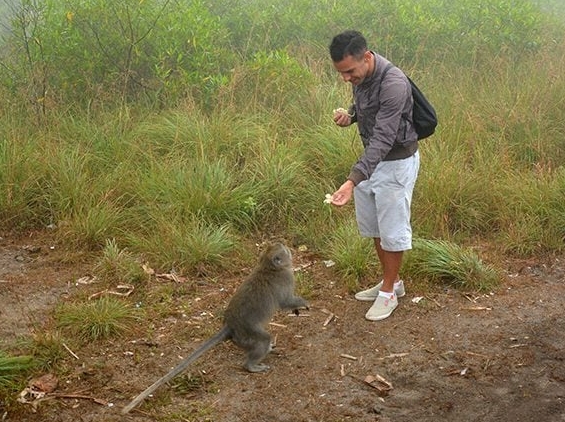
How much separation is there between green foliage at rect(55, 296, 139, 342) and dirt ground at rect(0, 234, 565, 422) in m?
0.11

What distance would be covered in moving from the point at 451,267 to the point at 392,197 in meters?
1.24

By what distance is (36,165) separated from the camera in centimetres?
730

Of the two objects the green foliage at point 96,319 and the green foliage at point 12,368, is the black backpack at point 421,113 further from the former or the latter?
the green foliage at point 12,368

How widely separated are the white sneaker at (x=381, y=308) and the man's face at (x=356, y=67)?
65.1 inches

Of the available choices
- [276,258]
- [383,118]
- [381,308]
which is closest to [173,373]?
[276,258]

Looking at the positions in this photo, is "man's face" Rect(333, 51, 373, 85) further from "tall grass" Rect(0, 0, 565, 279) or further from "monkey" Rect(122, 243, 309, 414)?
"tall grass" Rect(0, 0, 565, 279)

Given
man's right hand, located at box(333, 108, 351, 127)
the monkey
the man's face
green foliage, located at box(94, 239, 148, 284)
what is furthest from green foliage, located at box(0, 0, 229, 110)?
the monkey

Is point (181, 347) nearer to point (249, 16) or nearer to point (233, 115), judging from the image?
point (233, 115)

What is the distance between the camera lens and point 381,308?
18.6 ft

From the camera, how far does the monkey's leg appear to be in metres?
4.90

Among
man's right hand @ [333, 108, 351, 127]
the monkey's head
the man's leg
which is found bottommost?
the man's leg

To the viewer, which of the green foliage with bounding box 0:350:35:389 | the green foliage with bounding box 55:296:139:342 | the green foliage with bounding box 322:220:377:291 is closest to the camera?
the green foliage with bounding box 0:350:35:389

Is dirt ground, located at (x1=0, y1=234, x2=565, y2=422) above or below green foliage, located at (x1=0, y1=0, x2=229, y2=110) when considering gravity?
below

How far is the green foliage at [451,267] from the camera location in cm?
614
